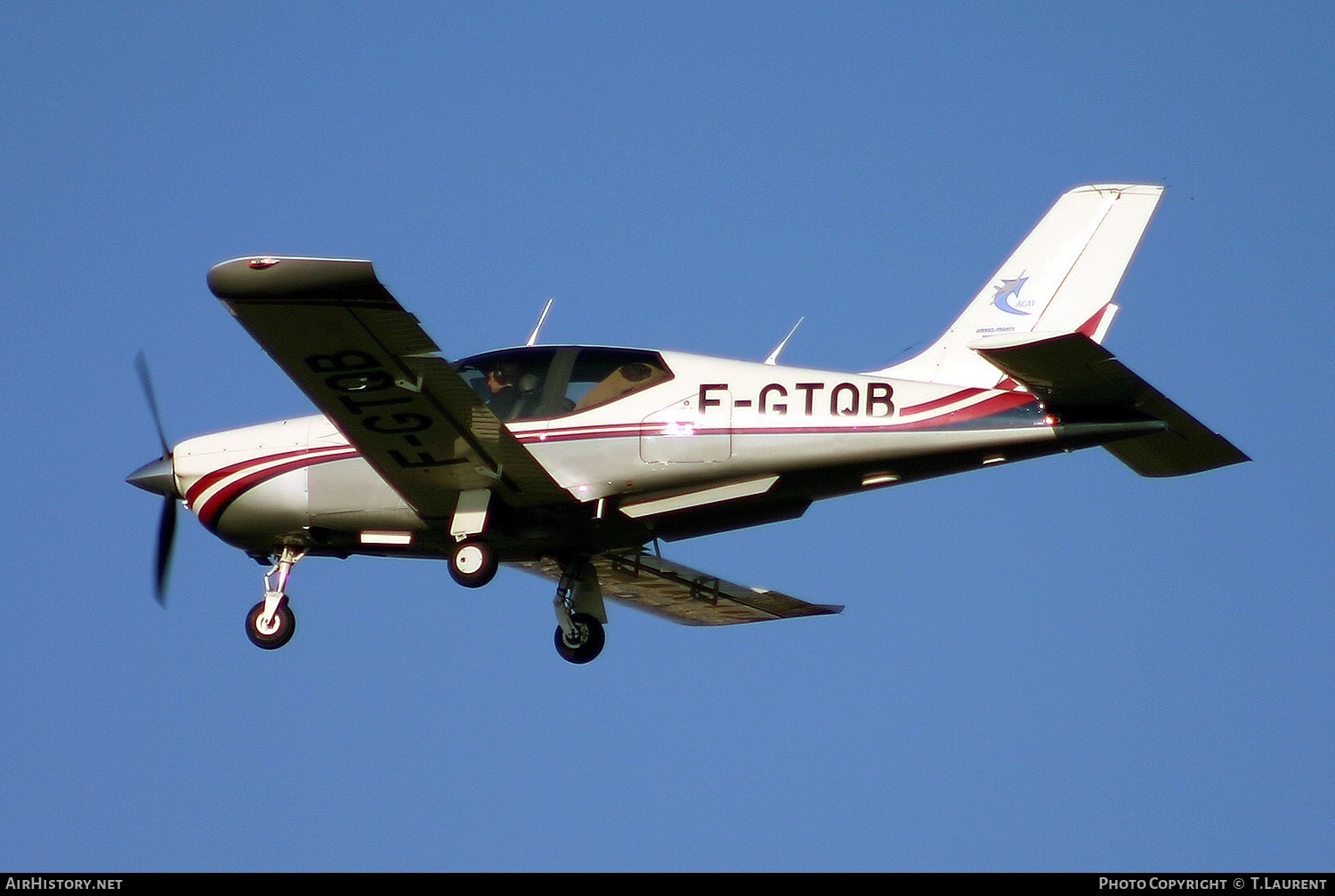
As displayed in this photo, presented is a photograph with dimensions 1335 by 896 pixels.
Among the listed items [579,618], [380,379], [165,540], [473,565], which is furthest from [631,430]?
[165,540]

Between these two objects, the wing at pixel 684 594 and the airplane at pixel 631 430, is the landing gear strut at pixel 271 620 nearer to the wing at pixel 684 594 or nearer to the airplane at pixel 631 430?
the airplane at pixel 631 430

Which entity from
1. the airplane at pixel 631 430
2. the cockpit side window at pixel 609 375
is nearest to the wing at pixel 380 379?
the airplane at pixel 631 430

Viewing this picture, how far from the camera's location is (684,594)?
1978 cm

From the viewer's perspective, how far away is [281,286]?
47.0 ft

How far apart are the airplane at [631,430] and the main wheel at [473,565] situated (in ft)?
0.05

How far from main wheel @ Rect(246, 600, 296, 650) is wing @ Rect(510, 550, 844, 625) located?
2682 millimetres

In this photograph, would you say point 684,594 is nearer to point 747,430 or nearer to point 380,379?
point 747,430

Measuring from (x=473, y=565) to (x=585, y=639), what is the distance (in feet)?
6.86

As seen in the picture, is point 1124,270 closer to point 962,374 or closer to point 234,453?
point 962,374

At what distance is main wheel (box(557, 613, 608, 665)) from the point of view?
712 inches

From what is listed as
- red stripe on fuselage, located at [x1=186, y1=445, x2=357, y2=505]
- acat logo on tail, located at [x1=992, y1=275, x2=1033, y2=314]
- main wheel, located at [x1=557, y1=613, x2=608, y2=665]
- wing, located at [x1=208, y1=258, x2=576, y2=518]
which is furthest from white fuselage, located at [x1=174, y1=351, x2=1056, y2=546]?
main wheel, located at [x1=557, y1=613, x2=608, y2=665]

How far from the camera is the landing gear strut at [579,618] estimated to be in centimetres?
1809
